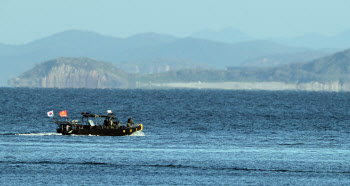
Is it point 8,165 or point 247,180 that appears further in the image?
point 8,165

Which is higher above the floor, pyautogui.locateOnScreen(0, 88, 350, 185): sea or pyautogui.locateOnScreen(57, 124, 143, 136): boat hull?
pyautogui.locateOnScreen(57, 124, 143, 136): boat hull

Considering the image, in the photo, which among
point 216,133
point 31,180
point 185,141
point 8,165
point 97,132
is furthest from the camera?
point 216,133

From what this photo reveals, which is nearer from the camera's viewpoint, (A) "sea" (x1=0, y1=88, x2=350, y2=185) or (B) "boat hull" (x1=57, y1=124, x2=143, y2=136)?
(A) "sea" (x1=0, y1=88, x2=350, y2=185)

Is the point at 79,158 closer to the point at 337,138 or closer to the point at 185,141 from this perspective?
the point at 185,141

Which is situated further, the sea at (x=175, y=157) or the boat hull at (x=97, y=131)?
the boat hull at (x=97, y=131)

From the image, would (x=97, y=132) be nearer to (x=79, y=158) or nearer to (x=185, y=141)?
(x=185, y=141)

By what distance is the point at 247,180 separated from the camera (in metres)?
53.8

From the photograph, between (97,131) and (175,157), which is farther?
(97,131)

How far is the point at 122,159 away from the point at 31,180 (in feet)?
43.1

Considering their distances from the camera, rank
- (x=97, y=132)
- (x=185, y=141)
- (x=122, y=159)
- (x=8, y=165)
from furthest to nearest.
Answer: (x=97, y=132), (x=185, y=141), (x=122, y=159), (x=8, y=165)

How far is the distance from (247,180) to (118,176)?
10.00m

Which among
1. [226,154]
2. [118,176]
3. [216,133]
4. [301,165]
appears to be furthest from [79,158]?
[216,133]

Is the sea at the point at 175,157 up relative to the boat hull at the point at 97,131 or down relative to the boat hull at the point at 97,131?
down

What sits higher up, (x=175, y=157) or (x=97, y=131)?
(x=97, y=131)
